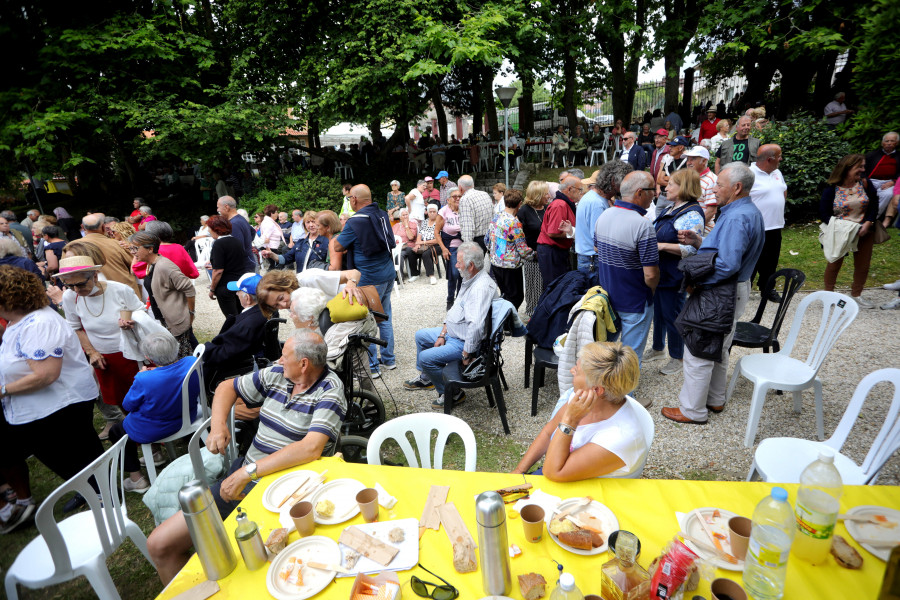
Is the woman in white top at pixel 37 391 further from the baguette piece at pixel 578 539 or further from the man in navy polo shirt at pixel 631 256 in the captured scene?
the man in navy polo shirt at pixel 631 256

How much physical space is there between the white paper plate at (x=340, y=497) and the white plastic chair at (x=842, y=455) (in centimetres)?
222

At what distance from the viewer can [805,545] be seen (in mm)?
1589

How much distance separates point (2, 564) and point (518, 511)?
3.48 m

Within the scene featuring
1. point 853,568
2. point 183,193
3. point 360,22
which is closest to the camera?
point 853,568

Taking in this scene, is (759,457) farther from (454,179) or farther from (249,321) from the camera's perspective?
(454,179)

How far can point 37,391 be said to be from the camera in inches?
121

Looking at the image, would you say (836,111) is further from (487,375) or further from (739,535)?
(739,535)

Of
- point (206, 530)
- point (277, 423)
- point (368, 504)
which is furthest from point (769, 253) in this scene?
point (206, 530)

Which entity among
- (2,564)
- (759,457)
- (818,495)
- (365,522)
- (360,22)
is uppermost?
(360,22)

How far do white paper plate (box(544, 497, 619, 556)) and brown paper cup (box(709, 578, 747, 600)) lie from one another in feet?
1.20

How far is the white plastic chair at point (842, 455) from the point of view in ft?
7.77

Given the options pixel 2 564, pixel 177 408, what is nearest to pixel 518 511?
pixel 177 408

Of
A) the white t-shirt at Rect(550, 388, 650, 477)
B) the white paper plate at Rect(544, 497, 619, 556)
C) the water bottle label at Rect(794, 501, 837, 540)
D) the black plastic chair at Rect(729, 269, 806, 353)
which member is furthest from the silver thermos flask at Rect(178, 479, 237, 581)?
the black plastic chair at Rect(729, 269, 806, 353)

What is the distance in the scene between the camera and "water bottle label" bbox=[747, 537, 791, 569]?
1.38m
